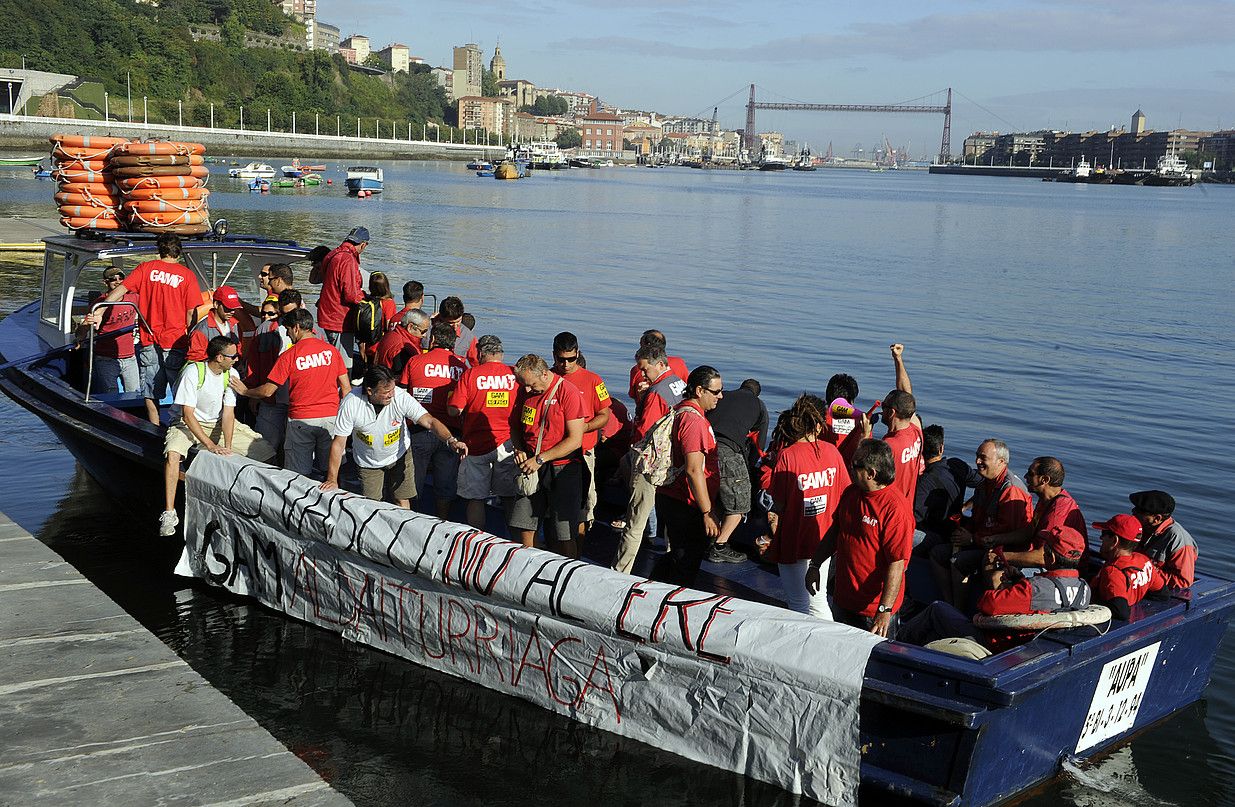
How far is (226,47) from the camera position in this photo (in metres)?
178

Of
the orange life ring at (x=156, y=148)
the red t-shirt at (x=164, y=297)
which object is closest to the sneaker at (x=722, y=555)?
the red t-shirt at (x=164, y=297)

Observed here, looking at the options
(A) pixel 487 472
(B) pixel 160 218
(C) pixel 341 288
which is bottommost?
(A) pixel 487 472

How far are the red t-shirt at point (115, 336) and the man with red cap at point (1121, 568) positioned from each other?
32.1ft

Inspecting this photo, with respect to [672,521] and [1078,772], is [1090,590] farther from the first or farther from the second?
[672,521]

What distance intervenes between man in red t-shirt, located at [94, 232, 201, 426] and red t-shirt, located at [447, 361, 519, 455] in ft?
13.7

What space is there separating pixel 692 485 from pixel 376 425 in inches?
102

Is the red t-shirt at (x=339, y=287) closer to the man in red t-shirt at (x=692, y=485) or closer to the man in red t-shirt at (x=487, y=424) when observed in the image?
the man in red t-shirt at (x=487, y=424)

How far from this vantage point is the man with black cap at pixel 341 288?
11.9 metres

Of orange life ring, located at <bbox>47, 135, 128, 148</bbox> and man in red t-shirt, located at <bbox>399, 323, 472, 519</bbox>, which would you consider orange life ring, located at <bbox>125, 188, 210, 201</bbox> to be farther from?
man in red t-shirt, located at <bbox>399, 323, 472, 519</bbox>

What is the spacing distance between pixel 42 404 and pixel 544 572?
279 inches

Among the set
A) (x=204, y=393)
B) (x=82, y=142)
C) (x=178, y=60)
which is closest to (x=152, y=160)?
(x=82, y=142)

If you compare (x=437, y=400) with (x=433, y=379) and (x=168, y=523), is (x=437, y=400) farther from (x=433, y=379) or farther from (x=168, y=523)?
(x=168, y=523)

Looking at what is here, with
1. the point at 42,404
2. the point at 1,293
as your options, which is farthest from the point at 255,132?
the point at 42,404

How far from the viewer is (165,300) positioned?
1123 cm
